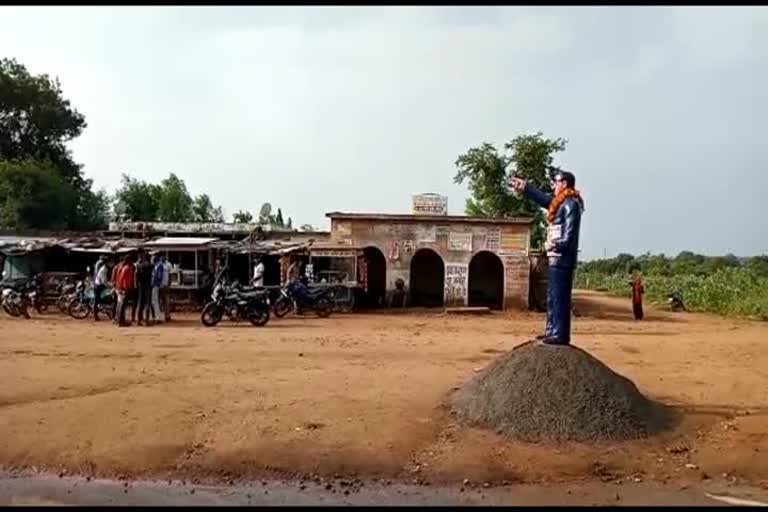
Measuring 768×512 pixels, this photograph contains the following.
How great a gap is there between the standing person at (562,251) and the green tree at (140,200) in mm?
37432

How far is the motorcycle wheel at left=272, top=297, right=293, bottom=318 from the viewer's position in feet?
75.7

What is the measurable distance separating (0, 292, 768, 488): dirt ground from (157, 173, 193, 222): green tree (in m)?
30.3

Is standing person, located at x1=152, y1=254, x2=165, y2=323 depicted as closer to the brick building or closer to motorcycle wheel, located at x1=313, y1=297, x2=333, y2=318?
motorcycle wheel, located at x1=313, y1=297, x2=333, y2=318

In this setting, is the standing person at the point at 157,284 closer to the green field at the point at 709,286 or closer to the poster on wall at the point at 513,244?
the poster on wall at the point at 513,244

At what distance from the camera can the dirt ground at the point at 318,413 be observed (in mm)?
7543

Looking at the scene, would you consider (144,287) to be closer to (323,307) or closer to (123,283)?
(123,283)

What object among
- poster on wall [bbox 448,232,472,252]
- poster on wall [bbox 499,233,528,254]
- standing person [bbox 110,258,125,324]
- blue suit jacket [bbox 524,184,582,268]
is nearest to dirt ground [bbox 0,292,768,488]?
blue suit jacket [bbox 524,184,582,268]

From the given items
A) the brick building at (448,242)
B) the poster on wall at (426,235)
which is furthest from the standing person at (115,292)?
the poster on wall at (426,235)

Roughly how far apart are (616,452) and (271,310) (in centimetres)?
1590

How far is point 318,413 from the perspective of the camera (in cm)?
906

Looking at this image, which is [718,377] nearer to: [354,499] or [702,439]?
[702,439]

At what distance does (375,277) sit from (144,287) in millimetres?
11346

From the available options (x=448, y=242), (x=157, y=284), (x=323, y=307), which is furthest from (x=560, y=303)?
(x=448, y=242)

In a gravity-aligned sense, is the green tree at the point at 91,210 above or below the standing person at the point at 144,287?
above
